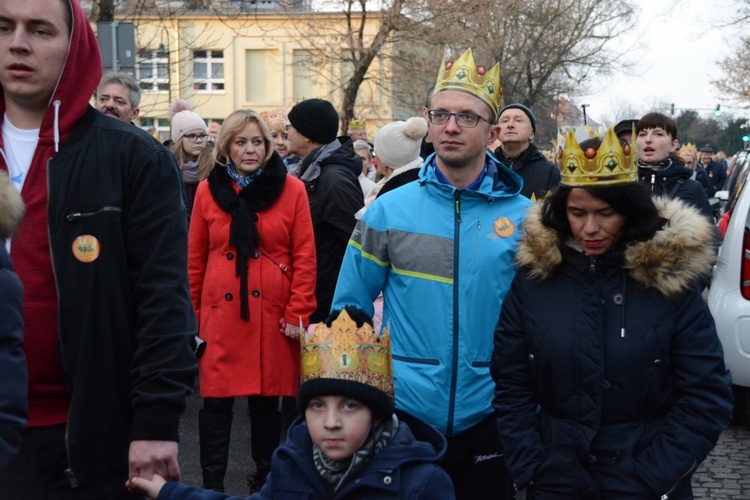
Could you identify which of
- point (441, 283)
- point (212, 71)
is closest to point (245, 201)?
point (441, 283)

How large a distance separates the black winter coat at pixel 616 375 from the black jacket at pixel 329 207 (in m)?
3.19

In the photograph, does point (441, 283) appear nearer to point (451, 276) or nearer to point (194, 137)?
point (451, 276)

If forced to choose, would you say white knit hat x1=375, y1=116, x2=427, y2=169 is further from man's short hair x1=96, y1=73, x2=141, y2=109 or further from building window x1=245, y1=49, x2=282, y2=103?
building window x1=245, y1=49, x2=282, y2=103

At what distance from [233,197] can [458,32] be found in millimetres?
21687

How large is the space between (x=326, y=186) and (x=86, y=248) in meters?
3.90

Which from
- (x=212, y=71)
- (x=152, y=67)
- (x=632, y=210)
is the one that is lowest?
(x=632, y=210)

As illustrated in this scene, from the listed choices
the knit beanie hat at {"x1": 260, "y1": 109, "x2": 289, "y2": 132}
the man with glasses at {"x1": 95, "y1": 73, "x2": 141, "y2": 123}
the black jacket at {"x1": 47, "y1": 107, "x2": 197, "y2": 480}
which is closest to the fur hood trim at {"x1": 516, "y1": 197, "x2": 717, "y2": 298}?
the black jacket at {"x1": 47, "y1": 107, "x2": 197, "y2": 480}

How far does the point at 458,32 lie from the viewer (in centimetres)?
2683

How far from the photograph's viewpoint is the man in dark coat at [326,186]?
6.83 metres

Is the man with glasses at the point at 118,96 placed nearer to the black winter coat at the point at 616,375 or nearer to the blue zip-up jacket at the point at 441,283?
the blue zip-up jacket at the point at 441,283

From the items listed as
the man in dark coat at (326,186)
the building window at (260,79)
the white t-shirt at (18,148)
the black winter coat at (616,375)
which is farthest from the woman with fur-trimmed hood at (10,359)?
the building window at (260,79)

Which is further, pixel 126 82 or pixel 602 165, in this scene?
pixel 126 82

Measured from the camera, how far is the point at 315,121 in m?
7.16

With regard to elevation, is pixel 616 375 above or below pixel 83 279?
below
